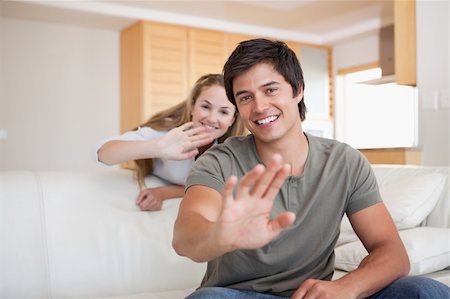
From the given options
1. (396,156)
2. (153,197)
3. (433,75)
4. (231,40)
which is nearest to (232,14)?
(231,40)

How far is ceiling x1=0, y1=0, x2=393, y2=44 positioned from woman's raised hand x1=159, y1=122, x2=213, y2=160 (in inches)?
150

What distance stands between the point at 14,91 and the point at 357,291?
5078 mm

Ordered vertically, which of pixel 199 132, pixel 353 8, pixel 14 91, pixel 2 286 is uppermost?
pixel 353 8

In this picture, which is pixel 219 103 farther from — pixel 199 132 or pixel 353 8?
pixel 353 8

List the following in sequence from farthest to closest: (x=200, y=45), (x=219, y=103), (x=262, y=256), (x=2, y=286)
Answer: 1. (x=200, y=45)
2. (x=219, y=103)
3. (x=2, y=286)
4. (x=262, y=256)

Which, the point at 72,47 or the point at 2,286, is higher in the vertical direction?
the point at 72,47

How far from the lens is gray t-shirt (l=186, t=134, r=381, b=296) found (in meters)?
1.32

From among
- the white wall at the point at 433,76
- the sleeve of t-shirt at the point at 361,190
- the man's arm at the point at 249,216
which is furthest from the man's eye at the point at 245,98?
the white wall at the point at 433,76

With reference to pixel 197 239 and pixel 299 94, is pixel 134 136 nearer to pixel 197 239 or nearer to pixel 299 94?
pixel 299 94

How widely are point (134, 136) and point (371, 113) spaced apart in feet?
16.5

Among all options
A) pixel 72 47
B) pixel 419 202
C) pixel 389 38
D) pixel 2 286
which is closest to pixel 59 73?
pixel 72 47

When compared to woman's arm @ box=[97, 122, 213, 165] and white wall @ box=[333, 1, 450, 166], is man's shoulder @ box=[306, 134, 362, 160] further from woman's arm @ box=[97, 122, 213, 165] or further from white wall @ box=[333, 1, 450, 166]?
white wall @ box=[333, 1, 450, 166]

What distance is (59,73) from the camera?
5.68 metres

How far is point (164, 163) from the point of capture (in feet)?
6.80
